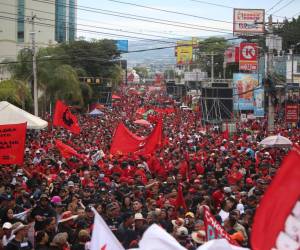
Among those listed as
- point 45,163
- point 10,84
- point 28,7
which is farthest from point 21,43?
point 45,163

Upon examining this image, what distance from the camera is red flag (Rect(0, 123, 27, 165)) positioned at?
44.9ft

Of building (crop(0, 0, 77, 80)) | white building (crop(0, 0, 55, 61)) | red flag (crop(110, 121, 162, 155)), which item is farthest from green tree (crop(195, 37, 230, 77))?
red flag (crop(110, 121, 162, 155))

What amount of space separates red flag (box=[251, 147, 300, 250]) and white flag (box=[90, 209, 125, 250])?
187 centimetres

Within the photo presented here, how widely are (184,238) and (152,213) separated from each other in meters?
1.53

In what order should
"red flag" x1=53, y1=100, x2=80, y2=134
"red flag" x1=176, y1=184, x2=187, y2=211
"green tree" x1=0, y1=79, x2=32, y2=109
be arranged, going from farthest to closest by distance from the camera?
1. "green tree" x1=0, y1=79, x2=32, y2=109
2. "red flag" x1=53, y1=100, x2=80, y2=134
3. "red flag" x1=176, y1=184, x2=187, y2=211

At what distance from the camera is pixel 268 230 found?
14.7ft

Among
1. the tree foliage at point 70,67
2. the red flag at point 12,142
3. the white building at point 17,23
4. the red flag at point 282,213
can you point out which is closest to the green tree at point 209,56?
the tree foliage at point 70,67

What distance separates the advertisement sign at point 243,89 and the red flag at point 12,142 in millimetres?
34735

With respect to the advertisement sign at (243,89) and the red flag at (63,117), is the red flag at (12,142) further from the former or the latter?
the advertisement sign at (243,89)

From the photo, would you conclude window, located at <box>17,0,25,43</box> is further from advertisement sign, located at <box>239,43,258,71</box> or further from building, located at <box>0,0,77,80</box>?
advertisement sign, located at <box>239,43,258,71</box>

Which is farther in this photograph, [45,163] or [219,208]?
[45,163]

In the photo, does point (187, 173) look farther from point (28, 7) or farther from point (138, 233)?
point (28, 7)

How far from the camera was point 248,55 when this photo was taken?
4616 cm

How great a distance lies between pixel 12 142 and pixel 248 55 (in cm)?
3416
